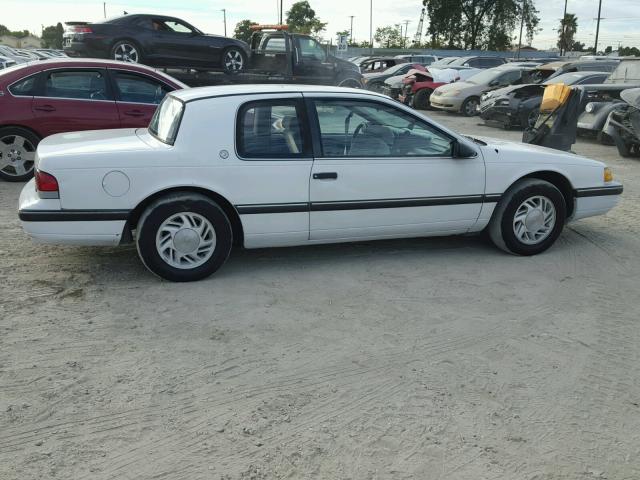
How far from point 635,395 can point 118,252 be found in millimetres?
4175

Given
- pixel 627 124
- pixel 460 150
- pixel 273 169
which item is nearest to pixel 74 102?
pixel 273 169

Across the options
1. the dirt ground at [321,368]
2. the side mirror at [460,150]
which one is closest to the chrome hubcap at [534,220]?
the dirt ground at [321,368]

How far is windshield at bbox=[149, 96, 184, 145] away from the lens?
4.94m

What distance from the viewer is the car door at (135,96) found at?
8.53m

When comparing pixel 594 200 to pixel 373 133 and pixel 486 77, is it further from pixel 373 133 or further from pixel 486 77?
pixel 486 77

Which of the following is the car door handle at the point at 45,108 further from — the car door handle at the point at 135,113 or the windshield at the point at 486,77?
the windshield at the point at 486,77

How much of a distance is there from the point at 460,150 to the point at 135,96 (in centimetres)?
510

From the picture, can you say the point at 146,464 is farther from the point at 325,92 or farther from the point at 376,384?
the point at 325,92

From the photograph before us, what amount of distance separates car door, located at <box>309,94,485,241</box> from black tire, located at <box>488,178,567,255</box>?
0.89 feet

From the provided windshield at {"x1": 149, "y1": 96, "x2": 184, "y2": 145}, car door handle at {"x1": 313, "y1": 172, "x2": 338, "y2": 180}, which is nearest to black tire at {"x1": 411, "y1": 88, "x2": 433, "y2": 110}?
windshield at {"x1": 149, "y1": 96, "x2": 184, "y2": 145}

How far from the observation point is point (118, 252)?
5.64 m

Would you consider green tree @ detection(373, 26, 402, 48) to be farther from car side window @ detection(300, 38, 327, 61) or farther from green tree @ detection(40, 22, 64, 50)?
car side window @ detection(300, 38, 327, 61)

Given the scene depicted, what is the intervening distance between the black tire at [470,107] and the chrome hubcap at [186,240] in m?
16.0

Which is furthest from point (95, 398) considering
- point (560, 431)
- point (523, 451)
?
point (560, 431)
